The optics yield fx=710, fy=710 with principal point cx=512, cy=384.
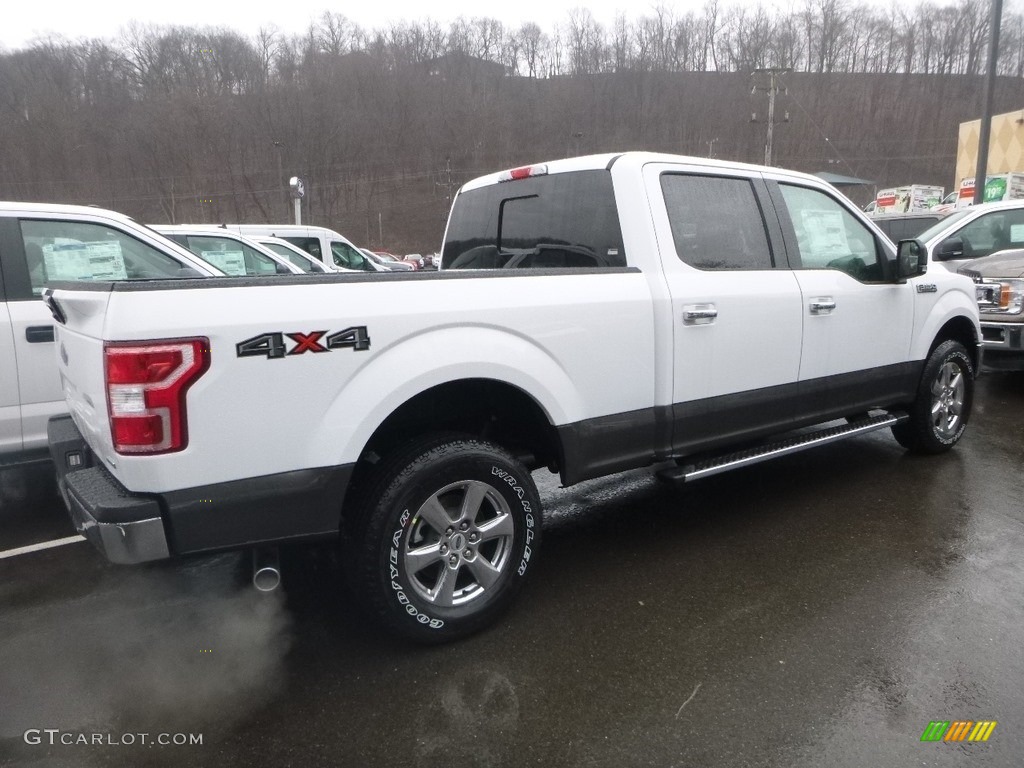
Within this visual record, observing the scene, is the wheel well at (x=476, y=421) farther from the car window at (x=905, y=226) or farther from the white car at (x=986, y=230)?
the car window at (x=905, y=226)

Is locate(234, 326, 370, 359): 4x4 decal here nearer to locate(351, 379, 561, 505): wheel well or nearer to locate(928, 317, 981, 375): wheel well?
locate(351, 379, 561, 505): wheel well

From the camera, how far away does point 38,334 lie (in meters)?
4.08

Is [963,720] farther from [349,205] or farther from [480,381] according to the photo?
[349,205]

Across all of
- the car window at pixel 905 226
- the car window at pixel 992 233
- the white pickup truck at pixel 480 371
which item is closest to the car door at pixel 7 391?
the white pickup truck at pixel 480 371

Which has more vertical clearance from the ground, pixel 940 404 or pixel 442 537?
pixel 442 537

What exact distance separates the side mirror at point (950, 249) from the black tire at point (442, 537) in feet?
22.2

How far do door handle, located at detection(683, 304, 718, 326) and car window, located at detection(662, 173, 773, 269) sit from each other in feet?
0.75

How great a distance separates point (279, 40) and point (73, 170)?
84.3ft

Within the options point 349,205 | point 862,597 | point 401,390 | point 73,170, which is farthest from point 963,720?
point 73,170

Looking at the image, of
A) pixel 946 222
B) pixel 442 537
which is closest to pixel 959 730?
pixel 442 537

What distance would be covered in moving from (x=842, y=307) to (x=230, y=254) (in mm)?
7399

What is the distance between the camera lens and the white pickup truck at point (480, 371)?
2229mm

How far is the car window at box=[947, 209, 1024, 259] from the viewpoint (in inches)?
341

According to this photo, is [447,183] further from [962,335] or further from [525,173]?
[525,173]
